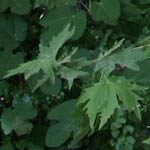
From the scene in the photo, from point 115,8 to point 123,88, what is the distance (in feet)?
2.35

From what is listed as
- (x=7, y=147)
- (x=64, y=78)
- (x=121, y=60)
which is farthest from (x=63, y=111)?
(x=121, y=60)

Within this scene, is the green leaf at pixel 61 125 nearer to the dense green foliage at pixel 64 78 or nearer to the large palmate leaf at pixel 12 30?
the dense green foliage at pixel 64 78

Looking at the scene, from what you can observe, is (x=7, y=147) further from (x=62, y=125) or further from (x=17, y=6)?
(x=17, y=6)

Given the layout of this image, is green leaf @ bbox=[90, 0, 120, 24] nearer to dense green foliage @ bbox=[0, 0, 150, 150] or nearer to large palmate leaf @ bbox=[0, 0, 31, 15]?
dense green foliage @ bbox=[0, 0, 150, 150]

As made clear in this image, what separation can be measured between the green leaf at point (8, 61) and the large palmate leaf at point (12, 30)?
7 cm

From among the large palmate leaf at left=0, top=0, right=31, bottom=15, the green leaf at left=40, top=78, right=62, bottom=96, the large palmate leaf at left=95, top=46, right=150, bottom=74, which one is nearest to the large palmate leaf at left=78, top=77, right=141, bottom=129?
the large palmate leaf at left=95, top=46, right=150, bottom=74

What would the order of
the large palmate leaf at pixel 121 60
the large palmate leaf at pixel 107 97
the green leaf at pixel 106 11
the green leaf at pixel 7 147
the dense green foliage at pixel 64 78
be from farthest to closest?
the green leaf at pixel 7 147 → the green leaf at pixel 106 11 → the dense green foliage at pixel 64 78 → the large palmate leaf at pixel 121 60 → the large palmate leaf at pixel 107 97

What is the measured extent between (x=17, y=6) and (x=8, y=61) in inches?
10.3

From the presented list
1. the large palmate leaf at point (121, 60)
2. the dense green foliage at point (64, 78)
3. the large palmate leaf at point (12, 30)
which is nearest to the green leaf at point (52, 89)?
the dense green foliage at point (64, 78)

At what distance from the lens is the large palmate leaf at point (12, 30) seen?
6.48ft

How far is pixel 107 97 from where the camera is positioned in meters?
1.11

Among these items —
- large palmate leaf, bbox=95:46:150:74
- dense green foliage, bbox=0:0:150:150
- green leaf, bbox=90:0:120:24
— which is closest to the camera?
large palmate leaf, bbox=95:46:150:74

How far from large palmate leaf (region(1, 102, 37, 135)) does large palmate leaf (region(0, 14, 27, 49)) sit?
31 centimetres

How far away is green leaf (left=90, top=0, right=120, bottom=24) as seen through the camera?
1776mm
